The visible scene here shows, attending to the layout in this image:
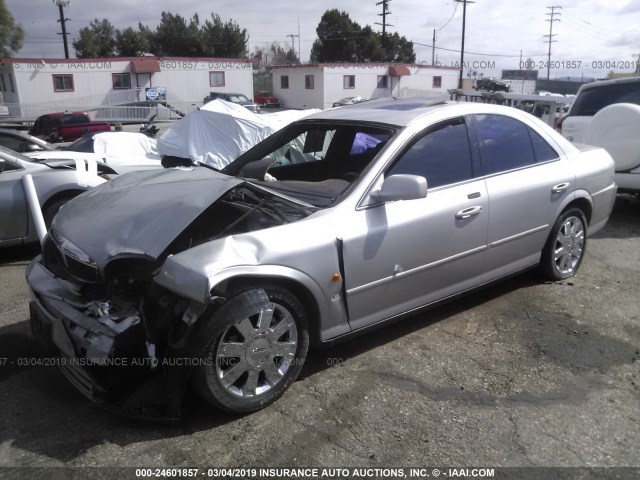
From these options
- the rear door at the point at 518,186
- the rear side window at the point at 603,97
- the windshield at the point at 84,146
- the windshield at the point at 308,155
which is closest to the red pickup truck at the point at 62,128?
the windshield at the point at 84,146

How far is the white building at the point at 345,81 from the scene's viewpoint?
44.0 meters

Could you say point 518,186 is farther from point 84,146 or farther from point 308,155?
point 84,146

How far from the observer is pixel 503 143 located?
4035mm

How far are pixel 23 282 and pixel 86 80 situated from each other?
36556 millimetres

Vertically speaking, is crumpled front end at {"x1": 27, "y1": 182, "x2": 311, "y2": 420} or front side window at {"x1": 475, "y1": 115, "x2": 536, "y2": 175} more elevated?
A: front side window at {"x1": 475, "y1": 115, "x2": 536, "y2": 175}

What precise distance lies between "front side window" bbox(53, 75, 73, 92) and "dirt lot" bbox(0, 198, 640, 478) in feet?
122

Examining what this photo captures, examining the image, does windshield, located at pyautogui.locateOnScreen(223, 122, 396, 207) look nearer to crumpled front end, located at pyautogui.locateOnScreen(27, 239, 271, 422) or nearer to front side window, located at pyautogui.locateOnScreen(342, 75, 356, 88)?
crumpled front end, located at pyautogui.locateOnScreen(27, 239, 271, 422)

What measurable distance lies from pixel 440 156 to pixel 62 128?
22.2m

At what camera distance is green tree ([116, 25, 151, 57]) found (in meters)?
53.1

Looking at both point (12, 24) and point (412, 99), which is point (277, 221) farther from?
point (12, 24)

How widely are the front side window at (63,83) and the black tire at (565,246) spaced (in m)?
38.6

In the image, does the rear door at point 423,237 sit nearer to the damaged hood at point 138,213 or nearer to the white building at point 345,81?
the damaged hood at point 138,213

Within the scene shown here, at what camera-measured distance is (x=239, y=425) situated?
280 cm

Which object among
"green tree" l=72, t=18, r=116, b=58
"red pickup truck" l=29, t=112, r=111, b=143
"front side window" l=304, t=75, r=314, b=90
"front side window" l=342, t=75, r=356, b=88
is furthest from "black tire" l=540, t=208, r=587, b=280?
"green tree" l=72, t=18, r=116, b=58
